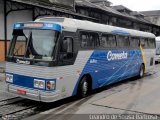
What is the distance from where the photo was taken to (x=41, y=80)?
929 centimetres

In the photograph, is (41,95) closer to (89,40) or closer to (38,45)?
(38,45)

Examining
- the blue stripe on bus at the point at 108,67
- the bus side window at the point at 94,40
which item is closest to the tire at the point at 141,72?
the blue stripe on bus at the point at 108,67

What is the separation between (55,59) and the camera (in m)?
9.43

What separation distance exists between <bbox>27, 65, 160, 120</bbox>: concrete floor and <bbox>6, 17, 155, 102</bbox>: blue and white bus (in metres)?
0.44

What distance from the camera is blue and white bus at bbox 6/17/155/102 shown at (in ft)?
30.7

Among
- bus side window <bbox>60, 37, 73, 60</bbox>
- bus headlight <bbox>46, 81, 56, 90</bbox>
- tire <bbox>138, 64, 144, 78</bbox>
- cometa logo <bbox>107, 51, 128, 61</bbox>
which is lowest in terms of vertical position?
tire <bbox>138, 64, 144, 78</bbox>

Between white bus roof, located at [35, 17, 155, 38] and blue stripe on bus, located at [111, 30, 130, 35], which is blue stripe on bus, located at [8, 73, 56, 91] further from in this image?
blue stripe on bus, located at [111, 30, 130, 35]

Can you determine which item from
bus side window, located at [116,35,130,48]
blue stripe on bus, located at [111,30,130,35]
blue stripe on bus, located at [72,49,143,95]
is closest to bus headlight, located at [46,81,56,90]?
blue stripe on bus, located at [72,49,143,95]

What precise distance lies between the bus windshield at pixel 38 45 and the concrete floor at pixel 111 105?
1692 mm

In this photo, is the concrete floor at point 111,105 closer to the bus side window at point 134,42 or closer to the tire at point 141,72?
the bus side window at point 134,42

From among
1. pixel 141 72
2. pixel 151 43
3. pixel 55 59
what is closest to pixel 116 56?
pixel 141 72

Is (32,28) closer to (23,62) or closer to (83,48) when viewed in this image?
(23,62)

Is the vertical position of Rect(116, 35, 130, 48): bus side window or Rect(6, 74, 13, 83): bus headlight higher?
Rect(116, 35, 130, 48): bus side window

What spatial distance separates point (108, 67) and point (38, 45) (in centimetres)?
437
